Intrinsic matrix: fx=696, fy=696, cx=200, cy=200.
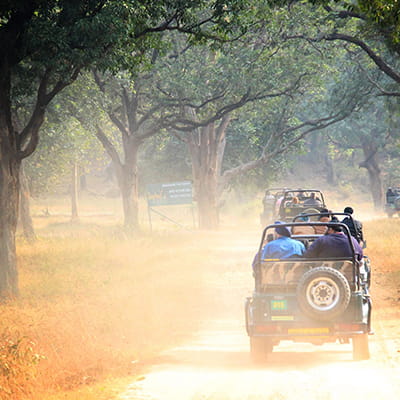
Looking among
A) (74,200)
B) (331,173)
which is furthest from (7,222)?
(331,173)

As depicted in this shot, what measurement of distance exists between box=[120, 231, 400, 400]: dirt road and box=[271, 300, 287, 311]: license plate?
67 centimetres

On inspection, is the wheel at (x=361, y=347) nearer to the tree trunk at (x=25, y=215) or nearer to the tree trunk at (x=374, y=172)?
the tree trunk at (x=25, y=215)

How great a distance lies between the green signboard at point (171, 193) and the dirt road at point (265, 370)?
1845 cm

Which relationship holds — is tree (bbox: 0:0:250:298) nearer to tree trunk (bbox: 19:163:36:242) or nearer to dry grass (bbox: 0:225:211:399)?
dry grass (bbox: 0:225:211:399)

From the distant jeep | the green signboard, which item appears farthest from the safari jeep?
the distant jeep

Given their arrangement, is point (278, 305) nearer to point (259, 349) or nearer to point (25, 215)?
point (259, 349)

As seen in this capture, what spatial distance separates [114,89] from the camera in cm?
2828

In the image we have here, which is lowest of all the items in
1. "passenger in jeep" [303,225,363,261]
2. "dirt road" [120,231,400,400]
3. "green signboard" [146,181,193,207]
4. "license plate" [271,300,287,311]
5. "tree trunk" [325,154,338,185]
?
"dirt road" [120,231,400,400]

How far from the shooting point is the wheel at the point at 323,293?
7945 mm

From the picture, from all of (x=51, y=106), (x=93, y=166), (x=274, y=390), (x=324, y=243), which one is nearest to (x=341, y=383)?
(x=274, y=390)

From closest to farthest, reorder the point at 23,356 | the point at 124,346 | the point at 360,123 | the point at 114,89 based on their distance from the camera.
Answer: the point at 23,356
the point at 124,346
the point at 114,89
the point at 360,123

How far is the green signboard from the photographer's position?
30.7 meters

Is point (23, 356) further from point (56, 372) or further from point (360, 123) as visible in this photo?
point (360, 123)

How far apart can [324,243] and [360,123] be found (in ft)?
147
